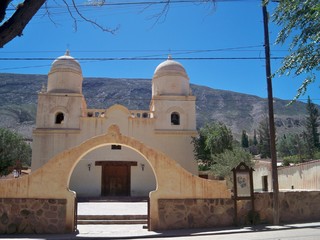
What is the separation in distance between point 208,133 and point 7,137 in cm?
1778

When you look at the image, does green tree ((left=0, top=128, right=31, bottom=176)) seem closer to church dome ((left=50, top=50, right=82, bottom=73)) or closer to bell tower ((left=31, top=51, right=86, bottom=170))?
bell tower ((left=31, top=51, right=86, bottom=170))

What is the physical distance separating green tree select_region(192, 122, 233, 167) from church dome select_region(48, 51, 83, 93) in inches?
431

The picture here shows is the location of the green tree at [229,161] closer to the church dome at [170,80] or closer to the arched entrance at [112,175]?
the arched entrance at [112,175]

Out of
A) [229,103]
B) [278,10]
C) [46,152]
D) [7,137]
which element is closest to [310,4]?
[278,10]

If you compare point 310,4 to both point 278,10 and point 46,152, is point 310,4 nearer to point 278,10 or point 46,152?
point 278,10

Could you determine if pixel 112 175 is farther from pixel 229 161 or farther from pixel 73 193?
pixel 73 193

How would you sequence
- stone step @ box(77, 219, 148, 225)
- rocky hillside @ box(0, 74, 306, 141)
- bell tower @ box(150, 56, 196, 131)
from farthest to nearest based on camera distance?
rocky hillside @ box(0, 74, 306, 141), bell tower @ box(150, 56, 196, 131), stone step @ box(77, 219, 148, 225)

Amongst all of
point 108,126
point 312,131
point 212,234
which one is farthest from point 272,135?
point 312,131

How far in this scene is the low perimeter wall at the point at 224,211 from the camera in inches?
491

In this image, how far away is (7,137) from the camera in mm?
30953

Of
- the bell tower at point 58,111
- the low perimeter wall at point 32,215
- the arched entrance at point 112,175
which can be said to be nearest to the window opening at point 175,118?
the arched entrance at point 112,175

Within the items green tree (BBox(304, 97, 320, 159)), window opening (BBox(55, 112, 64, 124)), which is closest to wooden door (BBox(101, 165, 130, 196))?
window opening (BBox(55, 112, 64, 124))

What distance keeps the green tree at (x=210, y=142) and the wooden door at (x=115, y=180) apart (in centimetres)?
586

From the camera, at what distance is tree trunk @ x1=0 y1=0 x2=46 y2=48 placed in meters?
3.98
